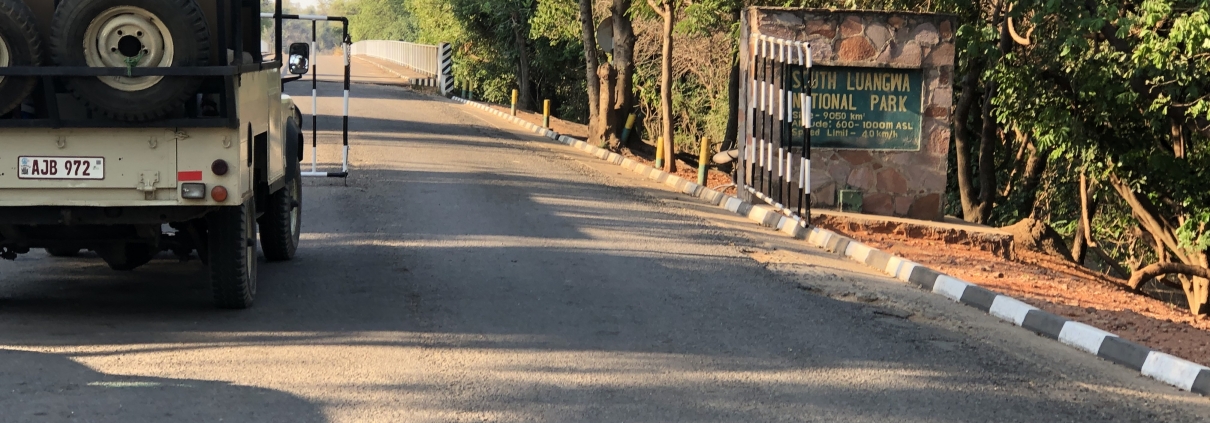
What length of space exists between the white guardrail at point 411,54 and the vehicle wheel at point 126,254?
124 feet

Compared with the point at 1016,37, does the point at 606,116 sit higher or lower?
lower

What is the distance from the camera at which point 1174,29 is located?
479 inches

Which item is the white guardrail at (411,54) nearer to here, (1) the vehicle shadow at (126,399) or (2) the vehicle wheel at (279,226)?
(2) the vehicle wheel at (279,226)

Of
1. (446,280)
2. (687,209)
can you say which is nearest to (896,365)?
(446,280)

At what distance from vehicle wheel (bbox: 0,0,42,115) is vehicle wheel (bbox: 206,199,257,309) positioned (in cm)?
132

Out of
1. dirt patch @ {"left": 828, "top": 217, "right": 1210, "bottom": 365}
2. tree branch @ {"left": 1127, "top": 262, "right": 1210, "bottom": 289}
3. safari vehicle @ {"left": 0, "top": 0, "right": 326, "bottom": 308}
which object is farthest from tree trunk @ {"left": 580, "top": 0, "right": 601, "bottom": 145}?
safari vehicle @ {"left": 0, "top": 0, "right": 326, "bottom": 308}

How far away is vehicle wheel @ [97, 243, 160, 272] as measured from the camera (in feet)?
26.2

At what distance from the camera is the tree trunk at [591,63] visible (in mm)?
23734

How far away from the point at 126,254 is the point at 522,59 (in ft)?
→ 99.5

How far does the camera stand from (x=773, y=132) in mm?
14734

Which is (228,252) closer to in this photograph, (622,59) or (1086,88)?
(1086,88)

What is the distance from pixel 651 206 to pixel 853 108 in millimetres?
2641

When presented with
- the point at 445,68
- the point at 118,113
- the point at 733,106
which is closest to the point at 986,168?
the point at 733,106

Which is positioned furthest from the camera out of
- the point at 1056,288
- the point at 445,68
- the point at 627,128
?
the point at 445,68
